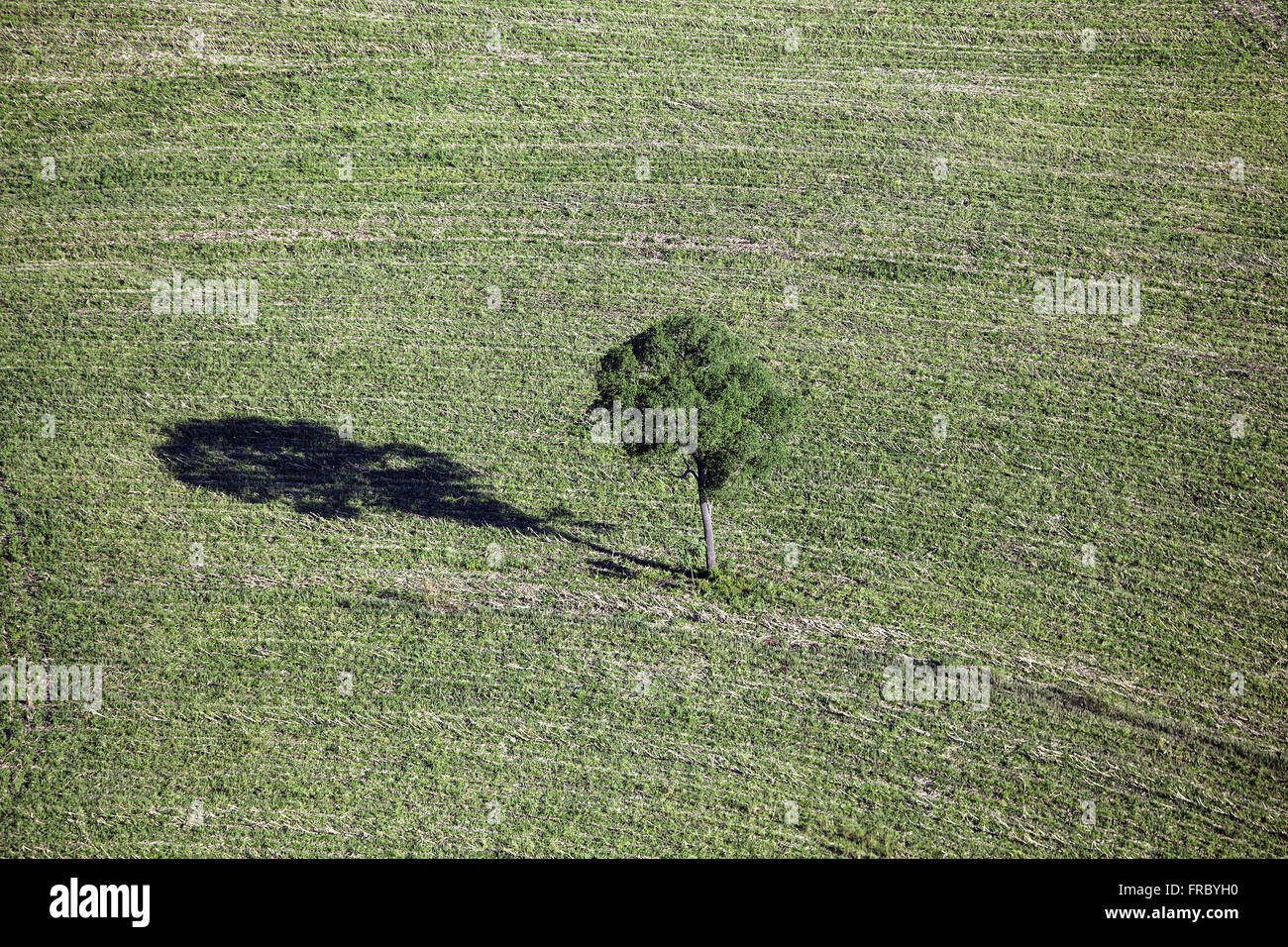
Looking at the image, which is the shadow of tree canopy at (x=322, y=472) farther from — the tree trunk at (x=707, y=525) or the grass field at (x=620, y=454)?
the tree trunk at (x=707, y=525)

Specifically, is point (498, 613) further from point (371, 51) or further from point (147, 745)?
point (371, 51)

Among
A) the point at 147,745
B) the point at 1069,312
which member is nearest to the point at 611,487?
the point at 147,745

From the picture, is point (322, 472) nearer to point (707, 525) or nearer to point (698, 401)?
point (707, 525)

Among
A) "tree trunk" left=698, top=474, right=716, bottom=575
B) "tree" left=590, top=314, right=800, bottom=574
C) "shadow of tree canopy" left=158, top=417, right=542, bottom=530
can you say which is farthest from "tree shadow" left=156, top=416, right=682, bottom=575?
"tree" left=590, top=314, right=800, bottom=574

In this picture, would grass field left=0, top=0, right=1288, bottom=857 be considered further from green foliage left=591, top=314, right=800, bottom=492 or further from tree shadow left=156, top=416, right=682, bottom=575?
green foliage left=591, top=314, right=800, bottom=492

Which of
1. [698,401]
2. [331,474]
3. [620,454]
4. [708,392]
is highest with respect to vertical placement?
[708,392]

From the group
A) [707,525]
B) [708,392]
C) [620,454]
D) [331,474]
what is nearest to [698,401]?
[708,392]

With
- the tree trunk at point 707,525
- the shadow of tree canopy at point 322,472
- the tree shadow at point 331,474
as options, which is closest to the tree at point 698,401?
the tree trunk at point 707,525
